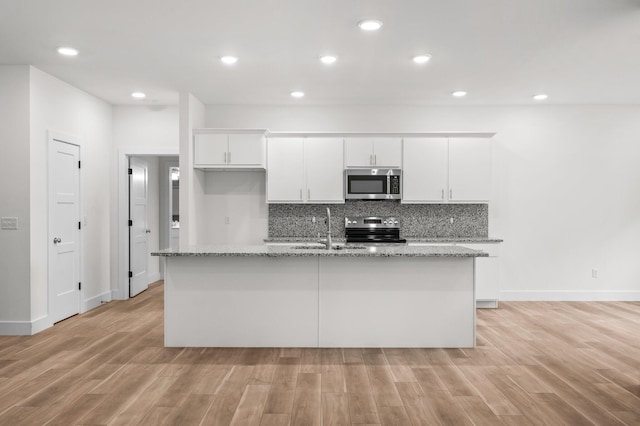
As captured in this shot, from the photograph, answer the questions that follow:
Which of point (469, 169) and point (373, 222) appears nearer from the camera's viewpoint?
point (469, 169)

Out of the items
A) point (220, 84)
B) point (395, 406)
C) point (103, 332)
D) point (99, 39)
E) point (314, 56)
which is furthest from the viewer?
point (220, 84)

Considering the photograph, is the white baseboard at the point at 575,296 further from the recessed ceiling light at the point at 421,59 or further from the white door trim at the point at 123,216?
the white door trim at the point at 123,216

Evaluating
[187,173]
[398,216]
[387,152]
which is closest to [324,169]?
[387,152]

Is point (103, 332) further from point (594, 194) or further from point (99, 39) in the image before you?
point (594, 194)

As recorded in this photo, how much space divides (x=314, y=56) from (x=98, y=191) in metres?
3.54

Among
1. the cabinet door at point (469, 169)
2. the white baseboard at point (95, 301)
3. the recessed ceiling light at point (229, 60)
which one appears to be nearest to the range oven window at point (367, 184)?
the cabinet door at point (469, 169)

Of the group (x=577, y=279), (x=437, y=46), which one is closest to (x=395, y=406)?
(x=437, y=46)

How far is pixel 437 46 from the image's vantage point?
4.25 m

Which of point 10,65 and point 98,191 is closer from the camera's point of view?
point 10,65

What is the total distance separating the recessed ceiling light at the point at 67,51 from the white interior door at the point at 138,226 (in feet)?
8.03

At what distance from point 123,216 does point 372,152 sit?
3.53 meters

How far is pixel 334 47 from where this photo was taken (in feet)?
14.0

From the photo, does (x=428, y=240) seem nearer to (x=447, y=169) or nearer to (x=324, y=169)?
(x=447, y=169)

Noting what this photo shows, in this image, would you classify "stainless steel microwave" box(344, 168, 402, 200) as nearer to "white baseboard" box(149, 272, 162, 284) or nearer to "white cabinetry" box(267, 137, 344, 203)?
"white cabinetry" box(267, 137, 344, 203)
